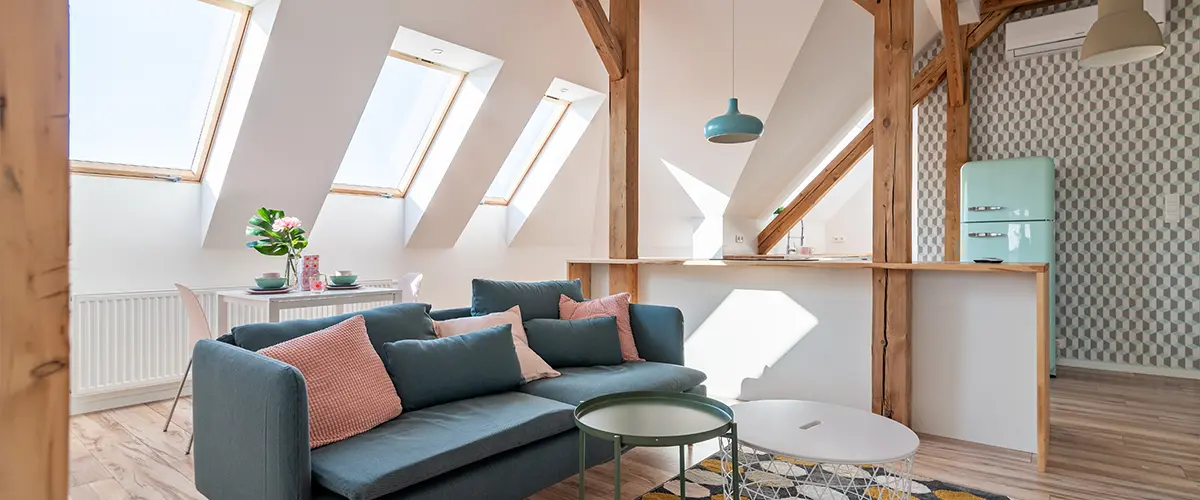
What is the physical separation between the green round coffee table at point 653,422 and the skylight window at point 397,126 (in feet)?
11.1

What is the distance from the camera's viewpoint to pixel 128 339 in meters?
3.80

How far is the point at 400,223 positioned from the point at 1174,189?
603 cm

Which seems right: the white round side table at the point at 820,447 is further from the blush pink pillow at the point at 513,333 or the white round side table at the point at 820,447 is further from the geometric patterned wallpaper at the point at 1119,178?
the geometric patterned wallpaper at the point at 1119,178

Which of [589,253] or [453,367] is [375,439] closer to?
[453,367]

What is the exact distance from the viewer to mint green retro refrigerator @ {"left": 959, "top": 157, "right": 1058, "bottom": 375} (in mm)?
4777

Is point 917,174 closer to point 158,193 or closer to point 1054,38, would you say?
point 1054,38

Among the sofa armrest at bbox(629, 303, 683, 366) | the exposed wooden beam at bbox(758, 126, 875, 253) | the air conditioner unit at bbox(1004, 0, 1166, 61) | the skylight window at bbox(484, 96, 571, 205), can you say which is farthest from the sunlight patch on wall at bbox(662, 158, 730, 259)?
the sofa armrest at bbox(629, 303, 683, 366)

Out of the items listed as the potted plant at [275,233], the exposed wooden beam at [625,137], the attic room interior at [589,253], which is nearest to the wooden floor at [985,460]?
the attic room interior at [589,253]

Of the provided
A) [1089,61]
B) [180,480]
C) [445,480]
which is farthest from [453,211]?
[1089,61]

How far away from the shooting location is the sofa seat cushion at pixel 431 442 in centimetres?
179

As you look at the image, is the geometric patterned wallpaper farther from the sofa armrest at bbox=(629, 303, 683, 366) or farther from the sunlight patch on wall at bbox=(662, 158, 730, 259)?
the sofa armrest at bbox=(629, 303, 683, 366)

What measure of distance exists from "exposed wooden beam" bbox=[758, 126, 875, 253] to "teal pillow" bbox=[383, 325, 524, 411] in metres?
5.00

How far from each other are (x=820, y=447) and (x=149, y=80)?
4.16m

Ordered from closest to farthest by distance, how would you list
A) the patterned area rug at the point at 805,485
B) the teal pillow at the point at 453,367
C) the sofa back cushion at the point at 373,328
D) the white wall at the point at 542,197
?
the sofa back cushion at the point at 373,328 → the teal pillow at the point at 453,367 → the patterned area rug at the point at 805,485 → the white wall at the point at 542,197
